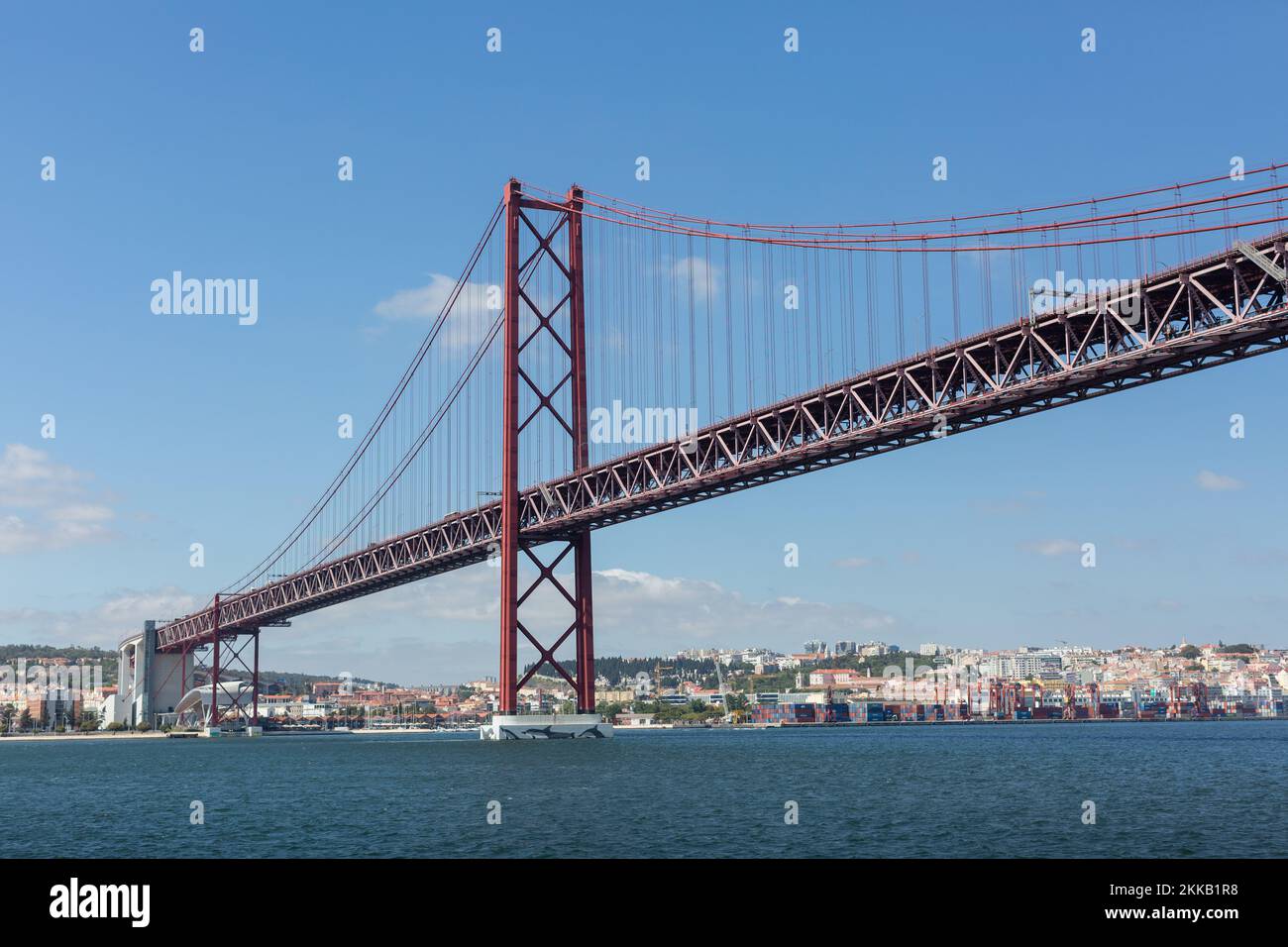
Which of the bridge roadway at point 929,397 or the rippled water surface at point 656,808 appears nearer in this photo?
the rippled water surface at point 656,808

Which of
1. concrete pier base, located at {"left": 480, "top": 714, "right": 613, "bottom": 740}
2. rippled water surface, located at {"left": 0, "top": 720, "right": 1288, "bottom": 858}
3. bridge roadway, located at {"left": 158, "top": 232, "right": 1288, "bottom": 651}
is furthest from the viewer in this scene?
concrete pier base, located at {"left": 480, "top": 714, "right": 613, "bottom": 740}

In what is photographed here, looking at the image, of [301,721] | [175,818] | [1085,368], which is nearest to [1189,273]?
[1085,368]

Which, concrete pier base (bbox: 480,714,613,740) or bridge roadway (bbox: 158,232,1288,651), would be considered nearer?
bridge roadway (bbox: 158,232,1288,651)

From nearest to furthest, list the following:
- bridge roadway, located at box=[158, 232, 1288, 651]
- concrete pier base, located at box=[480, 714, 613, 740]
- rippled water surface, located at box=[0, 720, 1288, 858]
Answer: rippled water surface, located at box=[0, 720, 1288, 858], bridge roadway, located at box=[158, 232, 1288, 651], concrete pier base, located at box=[480, 714, 613, 740]

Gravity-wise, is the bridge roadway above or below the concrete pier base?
above

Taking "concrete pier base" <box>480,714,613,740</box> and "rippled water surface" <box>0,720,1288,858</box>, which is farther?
"concrete pier base" <box>480,714,613,740</box>

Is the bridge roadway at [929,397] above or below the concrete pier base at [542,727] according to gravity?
above
